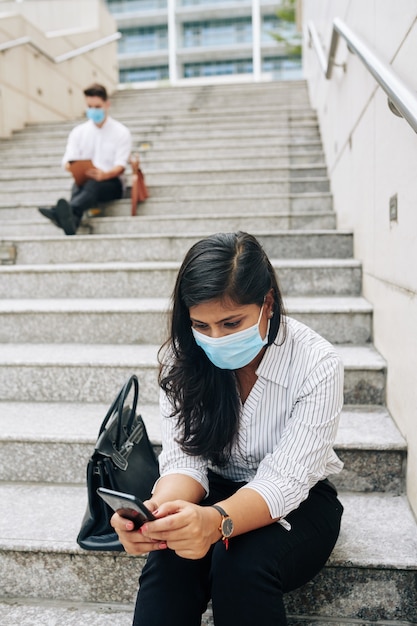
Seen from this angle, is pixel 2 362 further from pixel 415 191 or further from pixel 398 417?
pixel 415 191

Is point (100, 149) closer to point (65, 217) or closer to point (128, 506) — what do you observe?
point (65, 217)

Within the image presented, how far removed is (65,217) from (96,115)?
1115 millimetres

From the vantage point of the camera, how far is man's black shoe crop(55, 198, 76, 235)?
3.52 metres

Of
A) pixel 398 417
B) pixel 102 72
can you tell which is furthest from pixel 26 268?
pixel 102 72

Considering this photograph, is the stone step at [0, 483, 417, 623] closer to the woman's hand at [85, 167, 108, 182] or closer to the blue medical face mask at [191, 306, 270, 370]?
the blue medical face mask at [191, 306, 270, 370]

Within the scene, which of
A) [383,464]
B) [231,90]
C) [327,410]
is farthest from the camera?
[231,90]

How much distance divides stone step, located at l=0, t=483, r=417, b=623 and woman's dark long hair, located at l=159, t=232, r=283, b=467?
1.57 feet

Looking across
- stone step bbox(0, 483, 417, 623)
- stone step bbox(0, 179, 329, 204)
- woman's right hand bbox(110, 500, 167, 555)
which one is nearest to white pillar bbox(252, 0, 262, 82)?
stone step bbox(0, 179, 329, 204)

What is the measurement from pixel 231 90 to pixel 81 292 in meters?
5.54

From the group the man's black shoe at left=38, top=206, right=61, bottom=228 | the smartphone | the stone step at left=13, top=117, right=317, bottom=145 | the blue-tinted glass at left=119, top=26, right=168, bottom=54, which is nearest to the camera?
the smartphone

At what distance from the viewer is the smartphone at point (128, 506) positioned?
3.85 ft

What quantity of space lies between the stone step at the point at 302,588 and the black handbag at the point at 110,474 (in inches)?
7.3

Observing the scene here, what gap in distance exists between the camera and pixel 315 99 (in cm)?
597

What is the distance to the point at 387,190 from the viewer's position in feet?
7.10
